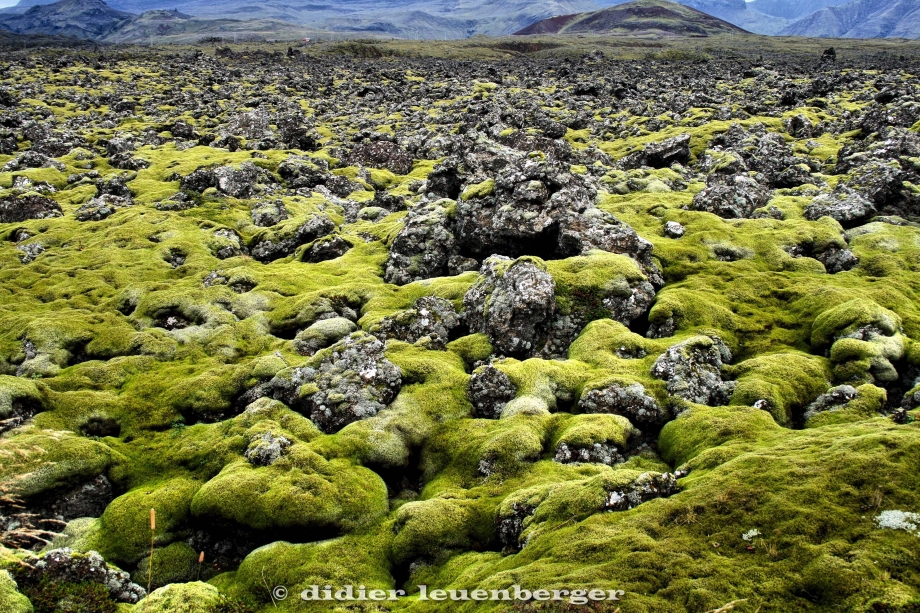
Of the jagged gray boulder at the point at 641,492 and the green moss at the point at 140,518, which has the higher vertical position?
the jagged gray boulder at the point at 641,492

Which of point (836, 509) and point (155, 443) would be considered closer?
point (836, 509)

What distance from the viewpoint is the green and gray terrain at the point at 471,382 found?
7.28m

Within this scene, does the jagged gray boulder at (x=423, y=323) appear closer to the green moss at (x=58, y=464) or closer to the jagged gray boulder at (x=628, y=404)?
the jagged gray boulder at (x=628, y=404)

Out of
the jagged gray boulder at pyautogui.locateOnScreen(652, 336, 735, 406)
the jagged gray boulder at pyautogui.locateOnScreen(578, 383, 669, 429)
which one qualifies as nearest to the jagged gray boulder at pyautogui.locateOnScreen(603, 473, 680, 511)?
the jagged gray boulder at pyautogui.locateOnScreen(578, 383, 669, 429)

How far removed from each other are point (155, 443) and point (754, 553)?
13.3m

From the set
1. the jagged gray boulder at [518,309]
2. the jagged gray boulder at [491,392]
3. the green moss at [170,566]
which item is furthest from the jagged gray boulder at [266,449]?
the jagged gray boulder at [518,309]

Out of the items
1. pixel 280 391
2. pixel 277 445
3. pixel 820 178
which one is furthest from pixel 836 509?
pixel 820 178

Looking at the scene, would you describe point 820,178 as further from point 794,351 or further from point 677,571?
Result: point 677,571

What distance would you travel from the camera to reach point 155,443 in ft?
44.0

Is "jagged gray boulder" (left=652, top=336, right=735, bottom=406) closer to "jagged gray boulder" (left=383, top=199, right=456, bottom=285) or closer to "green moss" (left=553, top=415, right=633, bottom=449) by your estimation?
"green moss" (left=553, top=415, right=633, bottom=449)

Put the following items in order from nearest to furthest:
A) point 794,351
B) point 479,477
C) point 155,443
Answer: point 479,477 < point 155,443 < point 794,351

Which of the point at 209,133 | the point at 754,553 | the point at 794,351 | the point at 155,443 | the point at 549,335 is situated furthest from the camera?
the point at 209,133

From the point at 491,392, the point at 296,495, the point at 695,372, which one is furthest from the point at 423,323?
the point at 695,372

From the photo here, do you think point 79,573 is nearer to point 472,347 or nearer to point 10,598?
point 10,598
